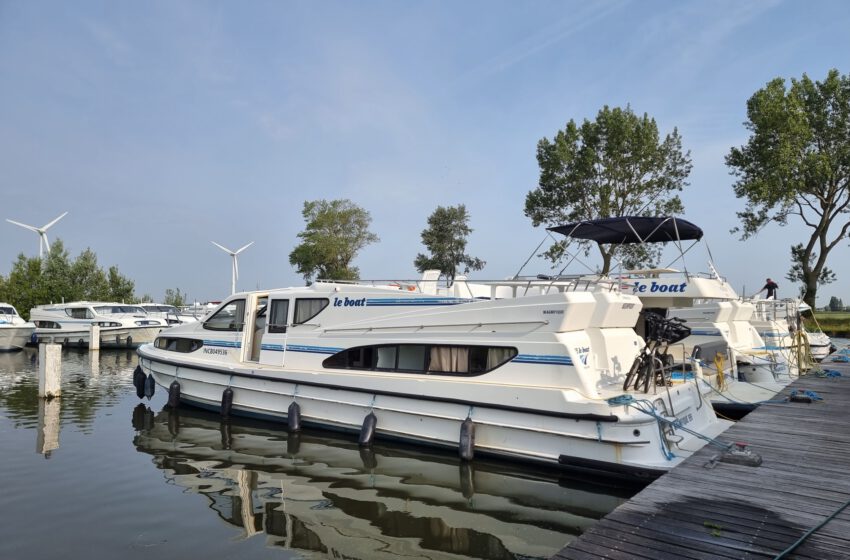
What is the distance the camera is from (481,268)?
151 feet

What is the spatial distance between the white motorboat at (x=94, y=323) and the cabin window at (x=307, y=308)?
72.7 feet

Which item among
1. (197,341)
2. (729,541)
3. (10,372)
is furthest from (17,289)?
(729,541)

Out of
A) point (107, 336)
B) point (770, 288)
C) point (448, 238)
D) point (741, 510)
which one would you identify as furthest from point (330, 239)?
point (741, 510)

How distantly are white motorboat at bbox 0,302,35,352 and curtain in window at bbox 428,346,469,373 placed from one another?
93.4 ft

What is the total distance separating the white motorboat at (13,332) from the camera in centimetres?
2900

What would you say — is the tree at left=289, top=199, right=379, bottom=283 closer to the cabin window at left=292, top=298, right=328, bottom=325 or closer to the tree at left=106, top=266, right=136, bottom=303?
the tree at left=106, top=266, right=136, bottom=303

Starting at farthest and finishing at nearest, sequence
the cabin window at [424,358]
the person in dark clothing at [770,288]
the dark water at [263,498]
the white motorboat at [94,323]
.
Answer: the white motorboat at [94,323] → the person in dark clothing at [770,288] → the cabin window at [424,358] → the dark water at [263,498]

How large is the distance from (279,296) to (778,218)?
3343 centimetres

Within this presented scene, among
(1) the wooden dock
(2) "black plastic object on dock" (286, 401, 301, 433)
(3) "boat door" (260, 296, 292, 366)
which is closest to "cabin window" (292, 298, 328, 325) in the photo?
(3) "boat door" (260, 296, 292, 366)

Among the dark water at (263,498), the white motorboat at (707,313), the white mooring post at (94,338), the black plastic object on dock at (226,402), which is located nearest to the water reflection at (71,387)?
the white mooring post at (94,338)

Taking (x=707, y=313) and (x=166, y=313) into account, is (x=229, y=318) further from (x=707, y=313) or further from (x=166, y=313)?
(x=166, y=313)

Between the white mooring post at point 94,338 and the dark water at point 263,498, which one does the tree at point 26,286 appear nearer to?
the white mooring post at point 94,338

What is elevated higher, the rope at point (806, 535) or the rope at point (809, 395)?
the rope at point (809, 395)

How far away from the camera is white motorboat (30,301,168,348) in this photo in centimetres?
2991
